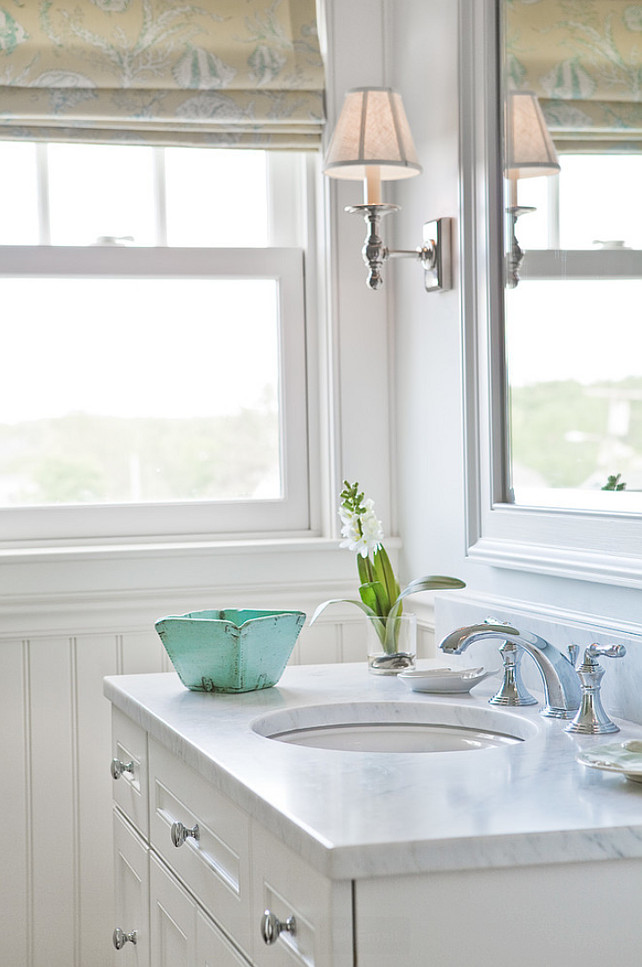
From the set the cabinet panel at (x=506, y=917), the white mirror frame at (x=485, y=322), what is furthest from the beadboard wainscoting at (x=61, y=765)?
the cabinet panel at (x=506, y=917)

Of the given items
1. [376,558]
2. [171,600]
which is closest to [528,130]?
[376,558]

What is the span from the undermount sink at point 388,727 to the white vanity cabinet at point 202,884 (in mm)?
165

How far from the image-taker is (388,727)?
158 cm

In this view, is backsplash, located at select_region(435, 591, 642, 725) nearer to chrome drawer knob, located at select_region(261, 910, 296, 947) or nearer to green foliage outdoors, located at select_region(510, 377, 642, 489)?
green foliage outdoors, located at select_region(510, 377, 642, 489)

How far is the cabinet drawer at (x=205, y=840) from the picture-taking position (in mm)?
1218

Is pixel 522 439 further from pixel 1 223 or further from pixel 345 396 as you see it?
pixel 1 223

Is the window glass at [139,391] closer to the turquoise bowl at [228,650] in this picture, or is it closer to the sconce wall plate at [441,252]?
the sconce wall plate at [441,252]

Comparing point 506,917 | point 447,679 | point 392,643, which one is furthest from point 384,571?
point 506,917

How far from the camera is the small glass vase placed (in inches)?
71.2

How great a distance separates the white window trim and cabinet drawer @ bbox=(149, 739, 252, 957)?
805mm

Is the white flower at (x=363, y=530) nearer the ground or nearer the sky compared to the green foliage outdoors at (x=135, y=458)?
nearer the ground

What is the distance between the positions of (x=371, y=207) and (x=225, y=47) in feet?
1.88

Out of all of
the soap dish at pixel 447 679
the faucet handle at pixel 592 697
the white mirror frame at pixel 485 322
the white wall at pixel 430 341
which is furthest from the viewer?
the white wall at pixel 430 341

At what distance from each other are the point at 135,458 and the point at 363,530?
0.66m
